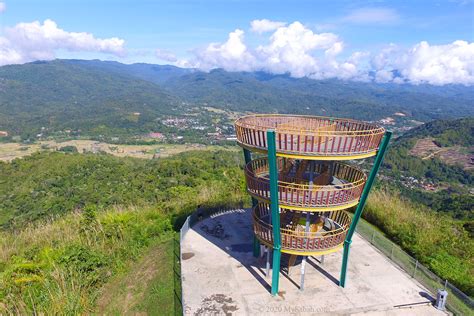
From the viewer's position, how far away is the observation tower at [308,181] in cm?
1234

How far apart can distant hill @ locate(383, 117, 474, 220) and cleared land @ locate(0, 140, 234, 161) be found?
79575mm

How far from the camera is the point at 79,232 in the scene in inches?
874

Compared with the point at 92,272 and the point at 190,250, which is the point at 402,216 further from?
the point at 92,272

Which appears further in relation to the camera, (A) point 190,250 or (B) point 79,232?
(B) point 79,232

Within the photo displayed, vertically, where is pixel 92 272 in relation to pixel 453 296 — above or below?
below

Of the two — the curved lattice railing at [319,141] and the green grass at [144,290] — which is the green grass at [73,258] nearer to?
the green grass at [144,290]

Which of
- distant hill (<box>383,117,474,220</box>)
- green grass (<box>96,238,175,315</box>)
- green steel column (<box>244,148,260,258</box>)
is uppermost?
green steel column (<box>244,148,260,258</box>)

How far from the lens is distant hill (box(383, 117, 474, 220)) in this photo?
268ft

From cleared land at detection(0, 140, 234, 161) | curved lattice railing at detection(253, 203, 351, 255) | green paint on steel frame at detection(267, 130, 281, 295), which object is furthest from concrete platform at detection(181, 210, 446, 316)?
cleared land at detection(0, 140, 234, 161)

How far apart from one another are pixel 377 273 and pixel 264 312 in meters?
6.73

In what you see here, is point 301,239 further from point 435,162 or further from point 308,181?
point 435,162

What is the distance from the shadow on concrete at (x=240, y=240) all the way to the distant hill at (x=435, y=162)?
55.3 m

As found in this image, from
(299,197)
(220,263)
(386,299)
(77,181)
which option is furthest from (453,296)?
(77,181)

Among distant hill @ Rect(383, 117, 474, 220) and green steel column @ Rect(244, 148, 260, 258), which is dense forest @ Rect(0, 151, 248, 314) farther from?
distant hill @ Rect(383, 117, 474, 220)
